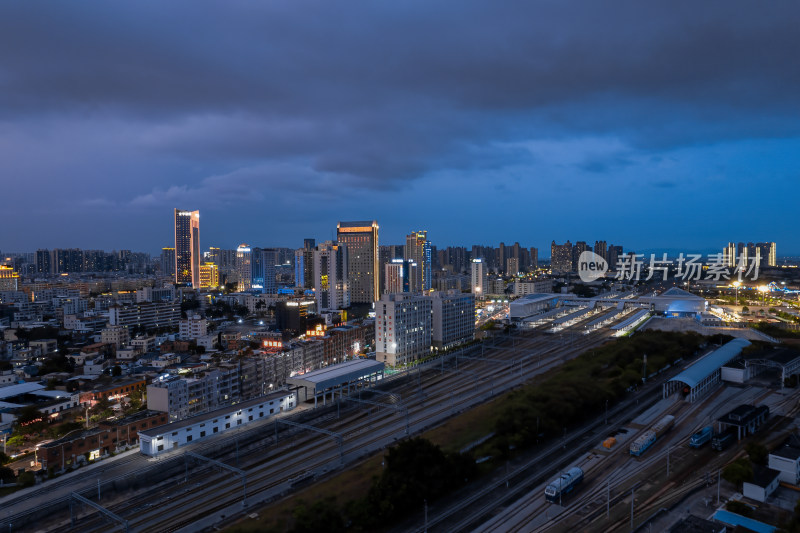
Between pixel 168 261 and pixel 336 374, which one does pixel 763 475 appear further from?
pixel 168 261

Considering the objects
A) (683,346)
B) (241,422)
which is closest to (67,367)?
(241,422)

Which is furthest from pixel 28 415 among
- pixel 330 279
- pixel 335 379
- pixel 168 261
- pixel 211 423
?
pixel 168 261

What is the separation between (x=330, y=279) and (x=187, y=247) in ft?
146

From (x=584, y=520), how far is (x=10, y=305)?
50.6 meters

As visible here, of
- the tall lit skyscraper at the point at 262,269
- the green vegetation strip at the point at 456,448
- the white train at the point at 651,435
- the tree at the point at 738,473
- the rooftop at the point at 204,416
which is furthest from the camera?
the tall lit skyscraper at the point at 262,269

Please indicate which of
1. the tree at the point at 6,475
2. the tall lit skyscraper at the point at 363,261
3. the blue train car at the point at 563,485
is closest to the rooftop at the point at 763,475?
the blue train car at the point at 563,485

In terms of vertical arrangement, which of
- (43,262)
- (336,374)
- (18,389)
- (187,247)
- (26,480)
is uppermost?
(187,247)

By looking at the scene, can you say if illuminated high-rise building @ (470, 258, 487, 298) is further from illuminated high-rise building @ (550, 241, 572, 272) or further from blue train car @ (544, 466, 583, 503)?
blue train car @ (544, 466, 583, 503)

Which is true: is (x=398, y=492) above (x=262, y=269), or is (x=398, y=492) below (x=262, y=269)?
below

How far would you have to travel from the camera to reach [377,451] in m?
11.4

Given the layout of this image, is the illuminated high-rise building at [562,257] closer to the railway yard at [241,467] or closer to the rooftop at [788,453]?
the railway yard at [241,467]

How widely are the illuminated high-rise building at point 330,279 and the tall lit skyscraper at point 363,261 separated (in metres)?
7.03

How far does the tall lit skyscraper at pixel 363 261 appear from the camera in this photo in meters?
55.6

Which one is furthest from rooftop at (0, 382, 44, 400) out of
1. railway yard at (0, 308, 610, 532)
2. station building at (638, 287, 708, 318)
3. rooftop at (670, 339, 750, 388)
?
station building at (638, 287, 708, 318)
